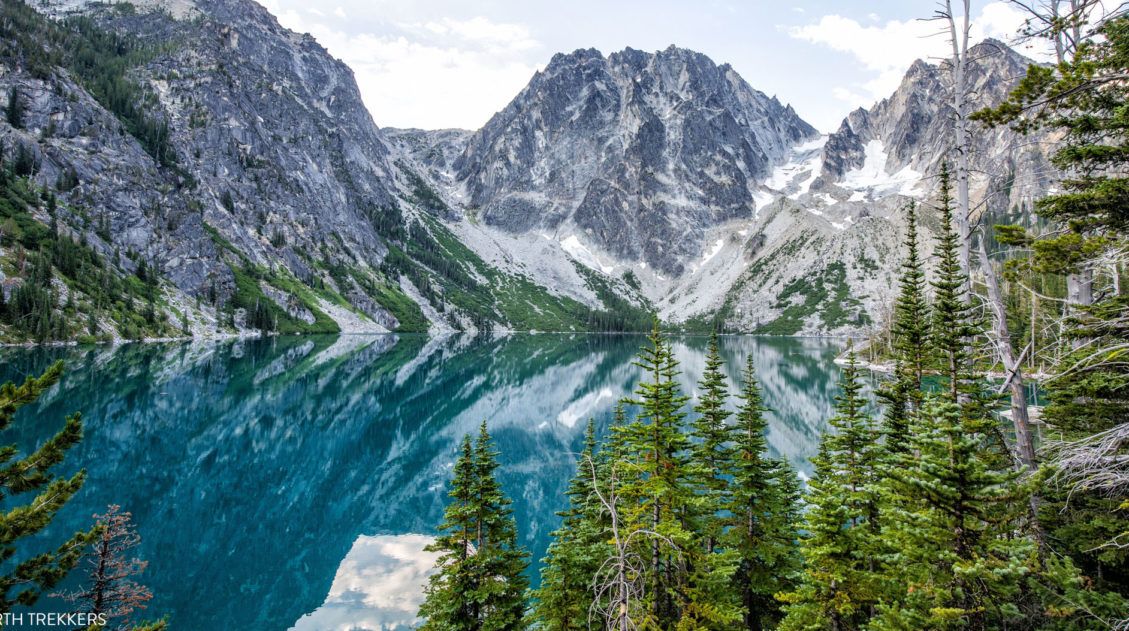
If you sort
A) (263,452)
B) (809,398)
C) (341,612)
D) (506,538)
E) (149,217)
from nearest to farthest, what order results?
(506,538) < (341,612) < (263,452) < (809,398) < (149,217)

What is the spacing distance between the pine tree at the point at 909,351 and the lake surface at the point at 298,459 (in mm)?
22754

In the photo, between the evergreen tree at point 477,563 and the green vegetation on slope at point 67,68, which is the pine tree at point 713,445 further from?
the green vegetation on slope at point 67,68

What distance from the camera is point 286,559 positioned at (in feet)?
100

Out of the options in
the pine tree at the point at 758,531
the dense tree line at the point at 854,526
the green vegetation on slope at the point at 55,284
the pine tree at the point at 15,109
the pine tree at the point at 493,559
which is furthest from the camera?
the pine tree at the point at 15,109

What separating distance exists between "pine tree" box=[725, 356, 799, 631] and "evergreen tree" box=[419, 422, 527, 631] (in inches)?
317

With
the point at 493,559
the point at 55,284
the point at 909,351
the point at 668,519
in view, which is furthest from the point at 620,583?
the point at 55,284

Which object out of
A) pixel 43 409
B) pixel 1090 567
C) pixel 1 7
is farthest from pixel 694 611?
pixel 1 7

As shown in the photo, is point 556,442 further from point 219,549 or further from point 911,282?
point 911,282

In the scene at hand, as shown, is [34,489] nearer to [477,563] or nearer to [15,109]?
[477,563]

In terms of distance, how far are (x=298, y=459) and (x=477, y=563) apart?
129ft

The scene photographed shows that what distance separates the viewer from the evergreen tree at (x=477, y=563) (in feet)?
53.6

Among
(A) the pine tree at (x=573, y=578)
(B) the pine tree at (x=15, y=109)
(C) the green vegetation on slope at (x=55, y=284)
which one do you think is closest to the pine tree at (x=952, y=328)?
(A) the pine tree at (x=573, y=578)

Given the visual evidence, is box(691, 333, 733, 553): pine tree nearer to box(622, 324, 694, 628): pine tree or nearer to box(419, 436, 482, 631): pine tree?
box(622, 324, 694, 628): pine tree

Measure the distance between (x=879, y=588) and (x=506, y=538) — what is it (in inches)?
409
